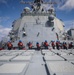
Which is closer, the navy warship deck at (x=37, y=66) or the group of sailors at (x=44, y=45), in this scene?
the navy warship deck at (x=37, y=66)

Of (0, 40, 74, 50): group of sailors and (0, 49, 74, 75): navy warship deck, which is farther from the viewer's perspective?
(0, 40, 74, 50): group of sailors

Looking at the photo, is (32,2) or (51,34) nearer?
(51,34)

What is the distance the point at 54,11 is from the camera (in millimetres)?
21031

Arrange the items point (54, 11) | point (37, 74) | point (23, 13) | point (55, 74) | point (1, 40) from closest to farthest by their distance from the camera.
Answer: point (55, 74)
point (37, 74)
point (1, 40)
point (23, 13)
point (54, 11)

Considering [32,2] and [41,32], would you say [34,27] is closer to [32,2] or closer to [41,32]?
[41,32]

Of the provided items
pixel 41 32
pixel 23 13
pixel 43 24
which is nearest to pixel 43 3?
pixel 23 13

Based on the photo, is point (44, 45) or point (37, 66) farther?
point (44, 45)

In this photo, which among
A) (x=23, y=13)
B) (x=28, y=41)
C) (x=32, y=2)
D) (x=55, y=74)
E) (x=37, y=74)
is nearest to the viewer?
(x=55, y=74)

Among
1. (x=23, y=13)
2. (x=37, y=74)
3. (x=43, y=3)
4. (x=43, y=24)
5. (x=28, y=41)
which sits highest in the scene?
(x=43, y=3)

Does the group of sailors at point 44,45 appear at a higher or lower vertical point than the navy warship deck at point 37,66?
higher

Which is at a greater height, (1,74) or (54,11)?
(54,11)

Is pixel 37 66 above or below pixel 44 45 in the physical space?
below

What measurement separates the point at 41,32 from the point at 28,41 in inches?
68.0

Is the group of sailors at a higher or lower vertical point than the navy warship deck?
higher
